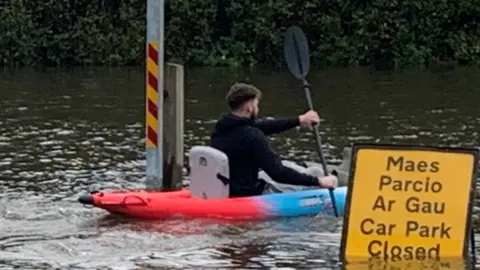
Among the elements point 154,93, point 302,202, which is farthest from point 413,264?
point 154,93

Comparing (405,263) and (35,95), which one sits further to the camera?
(35,95)

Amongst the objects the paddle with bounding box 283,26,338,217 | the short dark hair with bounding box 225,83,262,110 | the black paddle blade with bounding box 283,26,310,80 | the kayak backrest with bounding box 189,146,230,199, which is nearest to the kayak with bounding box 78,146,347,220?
the kayak backrest with bounding box 189,146,230,199

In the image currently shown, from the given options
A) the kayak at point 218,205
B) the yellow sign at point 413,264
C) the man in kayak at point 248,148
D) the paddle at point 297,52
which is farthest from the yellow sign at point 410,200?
the paddle at point 297,52

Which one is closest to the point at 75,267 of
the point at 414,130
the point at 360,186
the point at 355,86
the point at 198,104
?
the point at 360,186

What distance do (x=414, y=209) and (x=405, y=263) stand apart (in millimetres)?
416

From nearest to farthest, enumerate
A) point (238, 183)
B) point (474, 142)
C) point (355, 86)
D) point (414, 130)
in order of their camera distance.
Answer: point (238, 183), point (474, 142), point (414, 130), point (355, 86)

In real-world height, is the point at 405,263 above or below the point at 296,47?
below

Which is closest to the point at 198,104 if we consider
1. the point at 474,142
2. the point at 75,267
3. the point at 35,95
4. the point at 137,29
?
the point at 35,95

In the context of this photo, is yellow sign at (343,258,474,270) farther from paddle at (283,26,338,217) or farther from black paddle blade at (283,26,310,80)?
black paddle blade at (283,26,310,80)

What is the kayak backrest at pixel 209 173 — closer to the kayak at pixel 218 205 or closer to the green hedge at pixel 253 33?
the kayak at pixel 218 205

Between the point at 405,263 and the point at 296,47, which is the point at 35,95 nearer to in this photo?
the point at 296,47

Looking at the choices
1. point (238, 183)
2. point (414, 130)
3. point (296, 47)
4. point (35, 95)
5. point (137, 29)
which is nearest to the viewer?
point (238, 183)

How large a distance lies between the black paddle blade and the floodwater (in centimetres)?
182

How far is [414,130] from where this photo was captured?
698 inches
